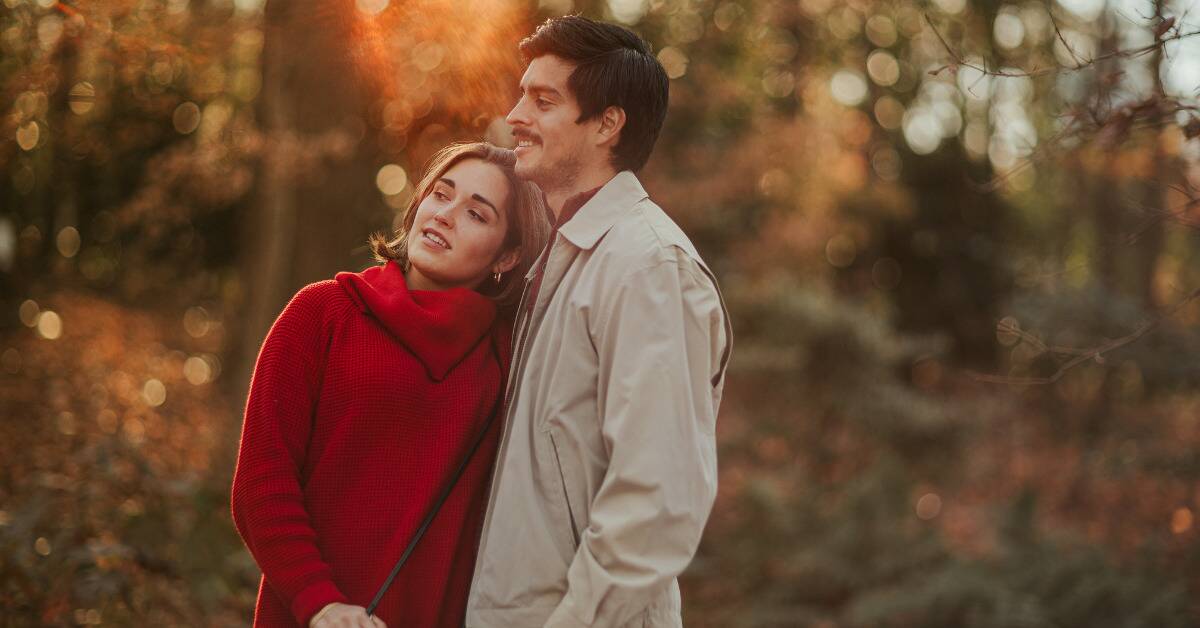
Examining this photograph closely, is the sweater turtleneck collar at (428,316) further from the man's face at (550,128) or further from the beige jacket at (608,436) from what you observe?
the man's face at (550,128)

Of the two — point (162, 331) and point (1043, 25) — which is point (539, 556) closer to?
point (162, 331)

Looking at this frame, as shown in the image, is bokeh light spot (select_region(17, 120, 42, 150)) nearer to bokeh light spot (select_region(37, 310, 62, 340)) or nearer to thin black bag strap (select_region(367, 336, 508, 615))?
bokeh light spot (select_region(37, 310, 62, 340))

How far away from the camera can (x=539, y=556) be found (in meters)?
2.05

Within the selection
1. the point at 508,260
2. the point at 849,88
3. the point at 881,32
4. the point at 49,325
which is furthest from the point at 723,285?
the point at 881,32

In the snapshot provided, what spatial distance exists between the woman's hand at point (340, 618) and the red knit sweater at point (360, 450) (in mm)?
26

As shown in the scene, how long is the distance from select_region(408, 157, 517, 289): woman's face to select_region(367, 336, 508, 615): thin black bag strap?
284 millimetres

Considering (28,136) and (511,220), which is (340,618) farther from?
(28,136)

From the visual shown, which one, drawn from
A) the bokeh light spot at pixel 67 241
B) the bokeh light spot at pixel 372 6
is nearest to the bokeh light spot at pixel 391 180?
the bokeh light spot at pixel 372 6

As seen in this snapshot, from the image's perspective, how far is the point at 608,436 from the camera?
197 centimetres

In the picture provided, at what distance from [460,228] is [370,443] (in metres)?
0.54

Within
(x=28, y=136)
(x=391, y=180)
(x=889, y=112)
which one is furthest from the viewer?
(x=889, y=112)

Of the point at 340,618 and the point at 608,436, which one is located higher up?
the point at 608,436

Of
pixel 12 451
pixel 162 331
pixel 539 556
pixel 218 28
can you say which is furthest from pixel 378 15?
pixel 162 331

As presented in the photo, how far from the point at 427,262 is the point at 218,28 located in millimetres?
4329
